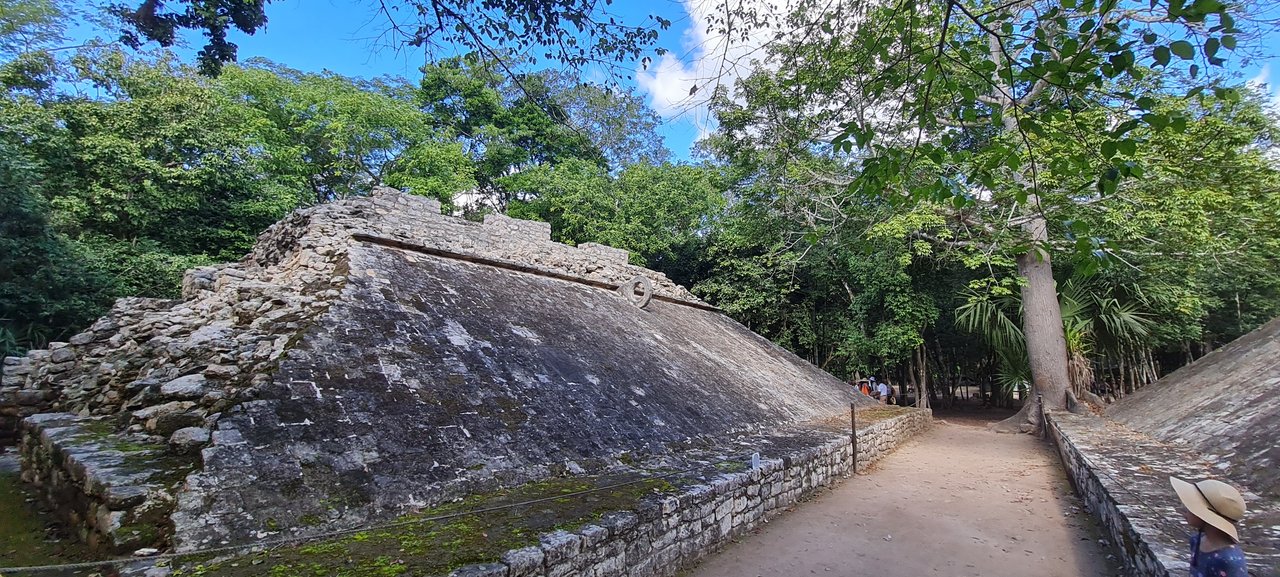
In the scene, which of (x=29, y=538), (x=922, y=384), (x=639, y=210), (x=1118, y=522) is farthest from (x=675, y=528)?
(x=639, y=210)

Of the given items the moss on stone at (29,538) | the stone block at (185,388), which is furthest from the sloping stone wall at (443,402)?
the moss on stone at (29,538)

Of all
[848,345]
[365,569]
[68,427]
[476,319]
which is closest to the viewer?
[365,569]

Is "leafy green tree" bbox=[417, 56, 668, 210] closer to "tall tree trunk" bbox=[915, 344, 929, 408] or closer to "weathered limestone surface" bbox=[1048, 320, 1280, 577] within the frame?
"tall tree trunk" bbox=[915, 344, 929, 408]

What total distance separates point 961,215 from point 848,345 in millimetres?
4823

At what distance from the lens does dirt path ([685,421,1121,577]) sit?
4.14 m

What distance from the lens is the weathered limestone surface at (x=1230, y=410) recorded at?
4441mm

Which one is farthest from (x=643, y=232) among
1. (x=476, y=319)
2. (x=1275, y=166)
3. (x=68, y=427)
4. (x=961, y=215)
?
(x=68, y=427)

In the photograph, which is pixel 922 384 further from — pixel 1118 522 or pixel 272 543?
pixel 272 543

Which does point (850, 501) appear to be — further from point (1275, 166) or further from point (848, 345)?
point (1275, 166)

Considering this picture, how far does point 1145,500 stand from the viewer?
12.5ft

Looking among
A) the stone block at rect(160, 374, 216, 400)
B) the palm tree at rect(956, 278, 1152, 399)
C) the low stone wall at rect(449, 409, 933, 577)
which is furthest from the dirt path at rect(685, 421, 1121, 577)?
the palm tree at rect(956, 278, 1152, 399)

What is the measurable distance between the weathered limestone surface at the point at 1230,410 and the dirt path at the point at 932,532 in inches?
46.9

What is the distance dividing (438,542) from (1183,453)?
6.78 m

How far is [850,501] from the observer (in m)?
6.04
